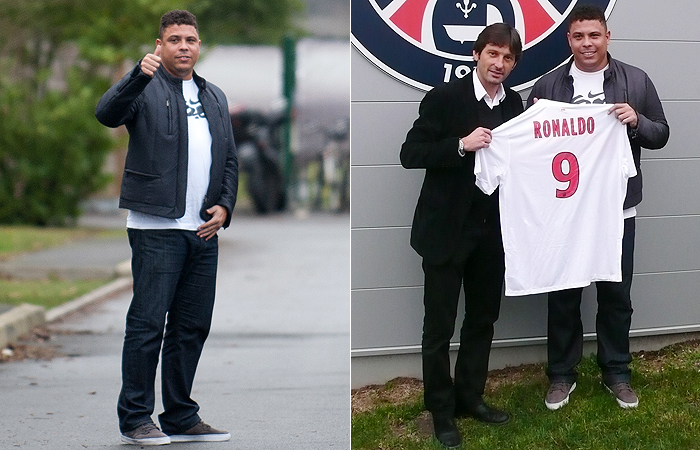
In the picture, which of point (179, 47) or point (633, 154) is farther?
point (179, 47)

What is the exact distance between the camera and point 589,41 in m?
4.82

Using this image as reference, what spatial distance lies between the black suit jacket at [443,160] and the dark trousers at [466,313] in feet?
0.33

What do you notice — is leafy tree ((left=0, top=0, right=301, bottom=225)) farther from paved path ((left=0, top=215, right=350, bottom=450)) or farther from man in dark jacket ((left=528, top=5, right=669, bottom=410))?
man in dark jacket ((left=528, top=5, right=669, bottom=410))

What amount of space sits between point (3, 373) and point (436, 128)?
402cm

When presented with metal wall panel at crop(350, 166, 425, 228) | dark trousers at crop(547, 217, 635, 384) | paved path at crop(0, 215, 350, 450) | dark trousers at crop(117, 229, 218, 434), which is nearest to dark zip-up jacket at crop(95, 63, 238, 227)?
dark trousers at crop(117, 229, 218, 434)

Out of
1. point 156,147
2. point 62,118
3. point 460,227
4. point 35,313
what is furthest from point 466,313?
point 62,118

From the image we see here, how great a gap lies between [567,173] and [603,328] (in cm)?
83

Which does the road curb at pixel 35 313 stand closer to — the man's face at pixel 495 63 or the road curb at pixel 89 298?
the road curb at pixel 89 298

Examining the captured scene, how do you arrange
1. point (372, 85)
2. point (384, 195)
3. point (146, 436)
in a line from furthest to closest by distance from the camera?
1. point (146, 436)
2. point (384, 195)
3. point (372, 85)

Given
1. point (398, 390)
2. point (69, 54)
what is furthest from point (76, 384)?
point (69, 54)

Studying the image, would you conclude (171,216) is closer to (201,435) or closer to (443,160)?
(201,435)

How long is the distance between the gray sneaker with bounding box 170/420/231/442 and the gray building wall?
0.80 metres

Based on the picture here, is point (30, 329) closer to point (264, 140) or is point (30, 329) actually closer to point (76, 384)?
point (76, 384)

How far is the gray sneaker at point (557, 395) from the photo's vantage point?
5.00 m
